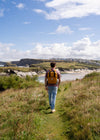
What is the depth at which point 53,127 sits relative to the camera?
5.00 m

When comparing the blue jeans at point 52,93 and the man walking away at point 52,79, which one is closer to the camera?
the man walking away at point 52,79

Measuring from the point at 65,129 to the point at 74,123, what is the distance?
38cm

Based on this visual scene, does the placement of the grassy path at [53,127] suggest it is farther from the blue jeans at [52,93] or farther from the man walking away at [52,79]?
the man walking away at [52,79]

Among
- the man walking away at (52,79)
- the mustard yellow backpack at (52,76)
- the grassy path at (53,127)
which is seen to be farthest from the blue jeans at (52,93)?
the grassy path at (53,127)

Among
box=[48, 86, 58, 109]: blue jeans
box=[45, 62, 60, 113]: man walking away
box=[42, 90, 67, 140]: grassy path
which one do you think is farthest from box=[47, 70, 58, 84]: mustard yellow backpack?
box=[42, 90, 67, 140]: grassy path

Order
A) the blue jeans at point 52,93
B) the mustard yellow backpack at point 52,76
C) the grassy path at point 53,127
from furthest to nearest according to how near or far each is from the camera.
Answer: the blue jeans at point 52,93
the mustard yellow backpack at point 52,76
the grassy path at point 53,127

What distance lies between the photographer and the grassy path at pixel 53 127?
4.27m

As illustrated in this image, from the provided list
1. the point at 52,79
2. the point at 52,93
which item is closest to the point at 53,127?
the point at 52,93

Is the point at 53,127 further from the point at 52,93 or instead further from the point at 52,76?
the point at 52,76

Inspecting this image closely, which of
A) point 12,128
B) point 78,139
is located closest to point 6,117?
point 12,128

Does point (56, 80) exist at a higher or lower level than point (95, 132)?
higher

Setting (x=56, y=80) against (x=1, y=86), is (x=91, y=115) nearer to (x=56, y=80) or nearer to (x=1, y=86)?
(x=56, y=80)

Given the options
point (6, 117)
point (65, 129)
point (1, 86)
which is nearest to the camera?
point (65, 129)

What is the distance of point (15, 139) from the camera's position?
3.87m
